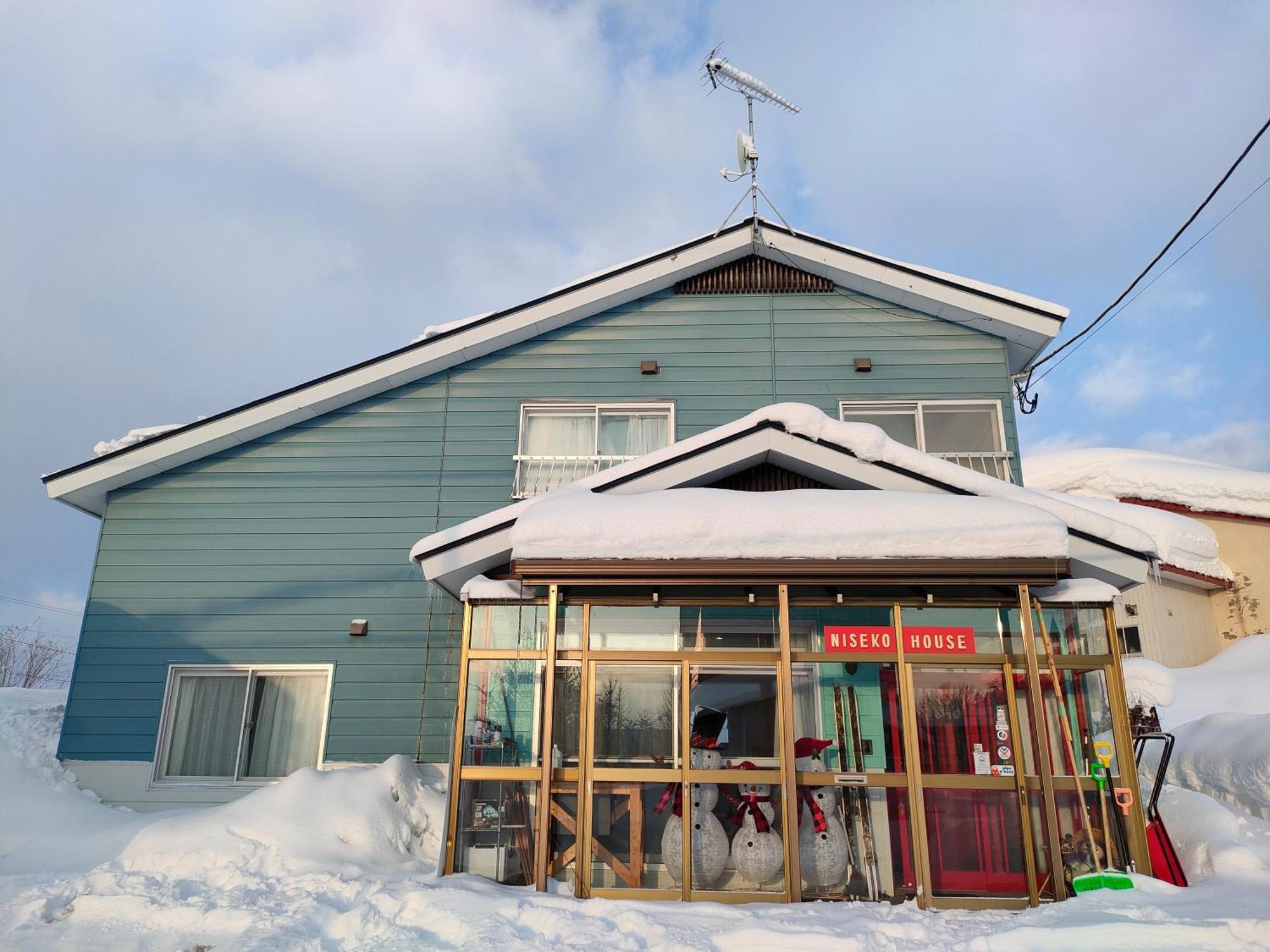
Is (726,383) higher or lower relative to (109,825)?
higher

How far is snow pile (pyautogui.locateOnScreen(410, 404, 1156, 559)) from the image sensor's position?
6887 millimetres

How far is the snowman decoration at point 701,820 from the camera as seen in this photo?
6.41m

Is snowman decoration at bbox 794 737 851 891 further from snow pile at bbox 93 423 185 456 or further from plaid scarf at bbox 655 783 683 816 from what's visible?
snow pile at bbox 93 423 185 456

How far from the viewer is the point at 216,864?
6543 millimetres

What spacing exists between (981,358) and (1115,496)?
10454mm

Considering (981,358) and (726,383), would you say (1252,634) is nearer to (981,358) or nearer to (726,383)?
(981,358)

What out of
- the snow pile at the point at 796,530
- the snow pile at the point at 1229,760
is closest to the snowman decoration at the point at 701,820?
the snow pile at the point at 796,530

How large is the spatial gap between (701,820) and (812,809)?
2.64ft

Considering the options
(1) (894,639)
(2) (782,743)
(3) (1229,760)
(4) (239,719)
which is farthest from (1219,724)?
(4) (239,719)

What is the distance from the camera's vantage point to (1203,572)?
15789 mm

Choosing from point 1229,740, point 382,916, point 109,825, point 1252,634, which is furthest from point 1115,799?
point 1252,634

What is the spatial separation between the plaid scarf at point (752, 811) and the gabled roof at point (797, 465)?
8.20ft

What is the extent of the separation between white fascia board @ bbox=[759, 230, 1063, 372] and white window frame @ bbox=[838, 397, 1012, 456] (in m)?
0.89

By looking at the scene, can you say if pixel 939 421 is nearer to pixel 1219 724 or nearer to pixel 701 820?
pixel 1219 724
